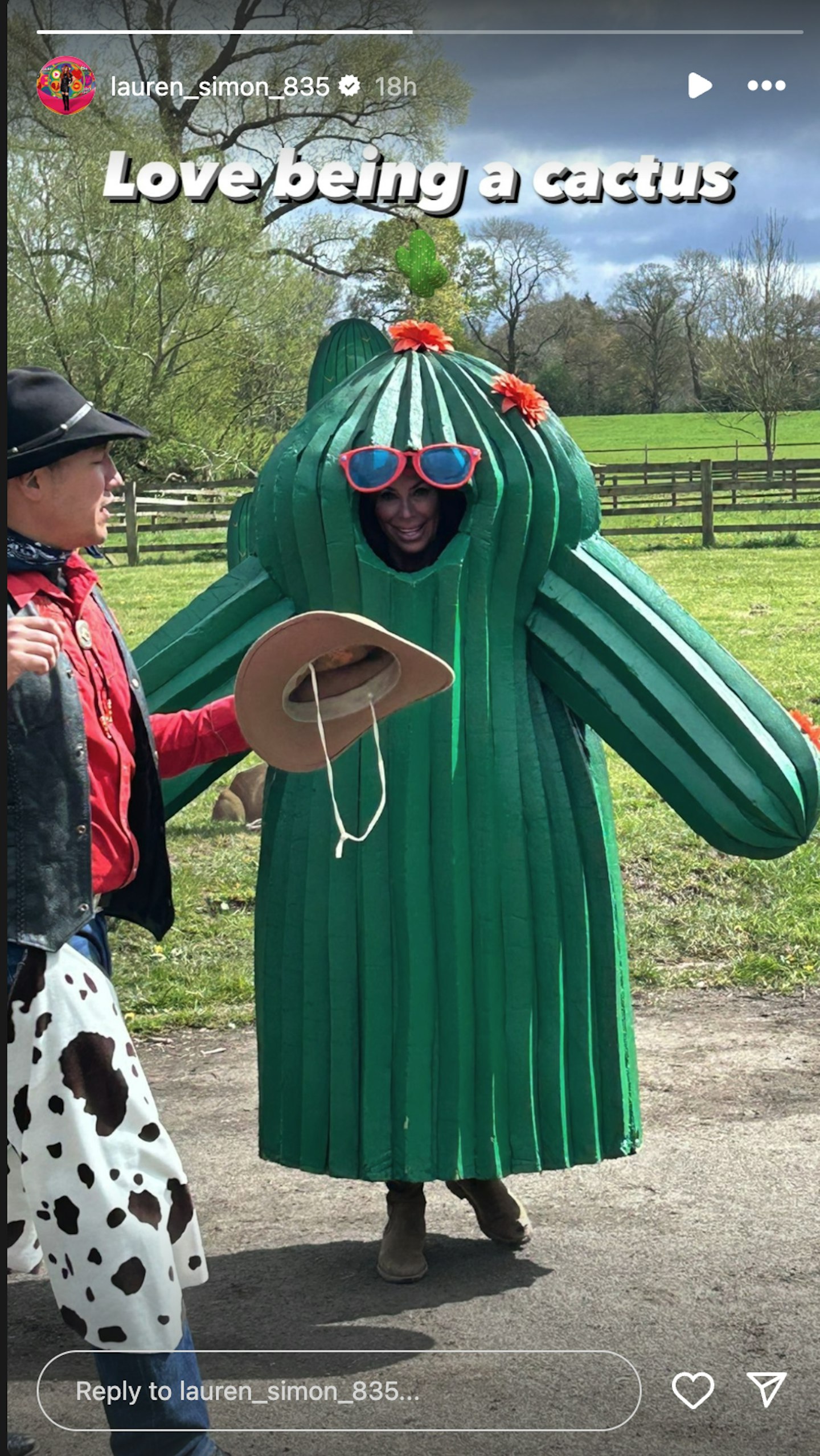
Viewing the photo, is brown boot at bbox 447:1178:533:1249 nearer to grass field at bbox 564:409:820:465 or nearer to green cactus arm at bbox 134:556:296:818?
green cactus arm at bbox 134:556:296:818

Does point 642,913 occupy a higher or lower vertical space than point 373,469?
lower

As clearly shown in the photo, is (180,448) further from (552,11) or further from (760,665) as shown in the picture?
(760,665)

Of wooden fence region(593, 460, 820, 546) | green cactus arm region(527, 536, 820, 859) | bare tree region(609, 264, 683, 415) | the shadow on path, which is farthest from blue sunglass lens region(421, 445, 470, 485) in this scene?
wooden fence region(593, 460, 820, 546)

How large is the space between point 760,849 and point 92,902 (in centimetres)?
121

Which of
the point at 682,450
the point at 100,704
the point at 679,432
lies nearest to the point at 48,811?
the point at 100,704

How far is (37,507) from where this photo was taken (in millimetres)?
2420

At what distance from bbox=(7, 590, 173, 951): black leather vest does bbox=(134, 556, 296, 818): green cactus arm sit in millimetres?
747

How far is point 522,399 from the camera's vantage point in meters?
2.99

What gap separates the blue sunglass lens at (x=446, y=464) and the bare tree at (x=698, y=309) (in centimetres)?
90

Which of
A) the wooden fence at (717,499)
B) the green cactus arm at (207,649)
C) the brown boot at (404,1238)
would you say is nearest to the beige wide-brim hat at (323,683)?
the green cactus arm at (207,649)

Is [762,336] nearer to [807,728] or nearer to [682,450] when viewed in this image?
[807,728]

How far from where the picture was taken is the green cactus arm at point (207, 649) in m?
3.14

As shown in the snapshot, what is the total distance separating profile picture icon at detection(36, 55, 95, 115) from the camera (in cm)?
242

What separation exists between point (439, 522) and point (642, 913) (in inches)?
111
